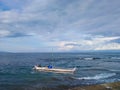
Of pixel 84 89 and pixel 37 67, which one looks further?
pixel 37 67

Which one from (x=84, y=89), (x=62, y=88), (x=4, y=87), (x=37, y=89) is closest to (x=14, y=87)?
(x=4, y=87)

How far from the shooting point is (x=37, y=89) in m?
36.5

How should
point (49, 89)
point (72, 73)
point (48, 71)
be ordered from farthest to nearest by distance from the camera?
point (48, 71)
point (72, 73)
point (49, 89)

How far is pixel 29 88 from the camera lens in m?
37.3

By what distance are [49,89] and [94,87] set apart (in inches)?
363

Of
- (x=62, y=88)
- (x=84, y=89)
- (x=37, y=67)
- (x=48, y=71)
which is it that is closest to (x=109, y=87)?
(x=84, y=89)

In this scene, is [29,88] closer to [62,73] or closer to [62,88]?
[62,88]

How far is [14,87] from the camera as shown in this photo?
3856 centimetres

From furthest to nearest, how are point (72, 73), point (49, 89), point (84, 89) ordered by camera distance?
1. point (72, 73)
2. point (49, 89)
3. point (84, 89)

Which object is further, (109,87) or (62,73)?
(62,73)

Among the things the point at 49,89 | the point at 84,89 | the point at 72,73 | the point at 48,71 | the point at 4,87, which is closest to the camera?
the point at 84,89

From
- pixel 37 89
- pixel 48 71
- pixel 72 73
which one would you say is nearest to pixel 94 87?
pixel 37 89

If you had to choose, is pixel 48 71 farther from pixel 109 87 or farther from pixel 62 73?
pixel 109 87

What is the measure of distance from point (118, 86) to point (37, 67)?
133 ft
